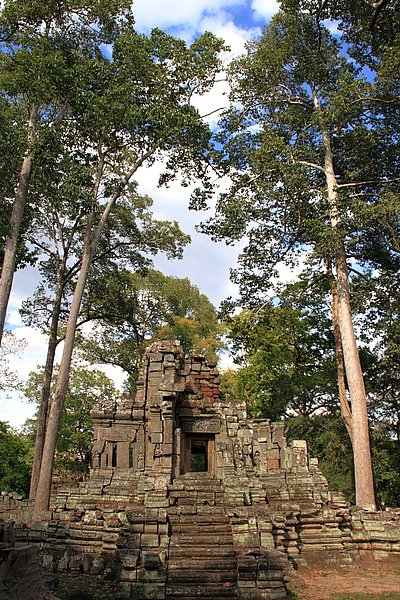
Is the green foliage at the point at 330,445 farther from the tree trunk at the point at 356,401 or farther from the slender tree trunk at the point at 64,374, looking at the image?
the slender tree trunk at the point at 64,374

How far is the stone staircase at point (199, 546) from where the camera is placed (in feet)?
25.8

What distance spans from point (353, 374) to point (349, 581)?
6.39 m

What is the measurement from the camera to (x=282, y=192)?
16.1 m

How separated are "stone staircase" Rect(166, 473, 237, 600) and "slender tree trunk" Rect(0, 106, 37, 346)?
6235 mm

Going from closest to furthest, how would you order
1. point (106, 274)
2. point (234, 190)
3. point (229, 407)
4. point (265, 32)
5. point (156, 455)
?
point (156, 455), point (229, 407), point (234, 190), point (265, 32), point (106, 274)

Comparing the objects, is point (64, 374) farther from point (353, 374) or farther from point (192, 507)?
point (353, 374)

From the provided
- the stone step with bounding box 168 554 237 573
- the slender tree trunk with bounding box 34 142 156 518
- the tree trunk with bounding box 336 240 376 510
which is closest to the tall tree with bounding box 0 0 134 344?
the slender tree trunk with bounding box 34 142 156 518

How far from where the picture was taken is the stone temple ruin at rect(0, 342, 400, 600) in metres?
8.28

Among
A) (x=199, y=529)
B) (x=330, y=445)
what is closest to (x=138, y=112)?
(x=199, y=529)

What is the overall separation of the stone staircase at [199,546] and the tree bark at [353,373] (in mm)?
4029

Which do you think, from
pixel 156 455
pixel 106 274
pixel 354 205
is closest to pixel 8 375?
pixel 106 274

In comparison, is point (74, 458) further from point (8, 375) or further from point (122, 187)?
point (122, 187)

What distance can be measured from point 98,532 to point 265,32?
59.1 ft

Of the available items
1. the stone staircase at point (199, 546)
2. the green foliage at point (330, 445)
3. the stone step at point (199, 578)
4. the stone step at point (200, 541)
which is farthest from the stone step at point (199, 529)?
the green foliage at point (330, 445)
